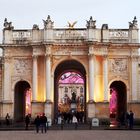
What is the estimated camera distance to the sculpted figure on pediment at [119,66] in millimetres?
52625

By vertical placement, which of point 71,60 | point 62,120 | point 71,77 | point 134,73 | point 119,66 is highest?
point 71,77

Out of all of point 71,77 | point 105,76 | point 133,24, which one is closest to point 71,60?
point 105,76

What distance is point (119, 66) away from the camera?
52.7m

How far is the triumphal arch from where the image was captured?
5134cm

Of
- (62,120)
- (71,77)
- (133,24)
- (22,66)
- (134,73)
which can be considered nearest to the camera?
(62,120)

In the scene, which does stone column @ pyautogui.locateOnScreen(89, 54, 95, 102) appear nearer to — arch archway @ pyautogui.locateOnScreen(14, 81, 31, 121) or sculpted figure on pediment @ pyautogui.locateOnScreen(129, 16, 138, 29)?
sculpted figure on pediment @ pyautogui.locateOnScreen(129, 16, 138, 29)

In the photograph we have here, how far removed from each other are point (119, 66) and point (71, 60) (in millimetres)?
5253

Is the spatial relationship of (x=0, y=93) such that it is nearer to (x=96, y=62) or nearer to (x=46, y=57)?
(x=46, y=57)

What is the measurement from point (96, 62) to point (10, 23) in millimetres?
10361

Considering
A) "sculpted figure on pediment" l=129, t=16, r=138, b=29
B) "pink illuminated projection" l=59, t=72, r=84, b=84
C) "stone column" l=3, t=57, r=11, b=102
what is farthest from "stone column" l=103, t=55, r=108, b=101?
"pink illuminated projection" l=59, t=72, r=84, b=84

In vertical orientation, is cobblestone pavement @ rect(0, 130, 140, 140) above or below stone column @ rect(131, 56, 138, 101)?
below

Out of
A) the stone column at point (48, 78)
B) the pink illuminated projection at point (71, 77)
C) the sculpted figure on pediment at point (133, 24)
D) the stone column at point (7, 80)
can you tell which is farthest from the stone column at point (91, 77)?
the pink illuminated projection at point (71, 77)

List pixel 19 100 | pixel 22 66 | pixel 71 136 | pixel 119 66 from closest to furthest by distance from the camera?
1. pixel 71 136
2. pixel 119 66
3. pixel 22 66
4. pixel 19 100

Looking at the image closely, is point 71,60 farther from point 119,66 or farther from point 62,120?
point 62,120
